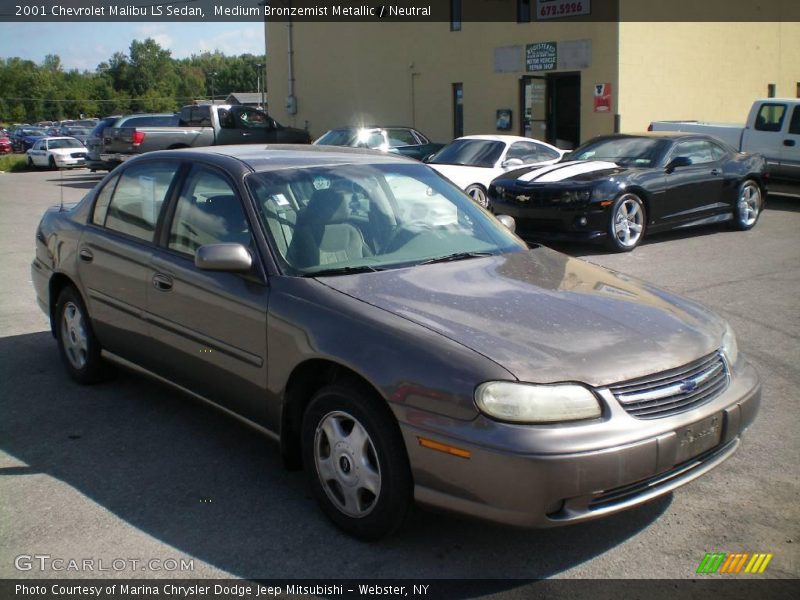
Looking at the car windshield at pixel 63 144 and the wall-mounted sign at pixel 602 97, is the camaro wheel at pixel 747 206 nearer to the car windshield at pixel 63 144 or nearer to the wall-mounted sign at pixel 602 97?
the wall-mounted sign at pixel 602 97

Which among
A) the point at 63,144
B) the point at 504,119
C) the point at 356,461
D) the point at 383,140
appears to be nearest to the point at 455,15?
the point at 504,119

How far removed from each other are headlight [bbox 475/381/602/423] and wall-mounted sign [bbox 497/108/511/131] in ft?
65.8

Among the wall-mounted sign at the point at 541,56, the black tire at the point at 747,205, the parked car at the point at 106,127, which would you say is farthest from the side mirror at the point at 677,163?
the parked car at the point at 106,127

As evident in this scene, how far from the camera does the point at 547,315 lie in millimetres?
3629

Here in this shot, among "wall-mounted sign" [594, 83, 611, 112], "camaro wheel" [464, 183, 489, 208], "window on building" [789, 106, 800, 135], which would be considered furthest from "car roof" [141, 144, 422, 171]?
"wall-mounted sign" [594, 83, 611, 112]

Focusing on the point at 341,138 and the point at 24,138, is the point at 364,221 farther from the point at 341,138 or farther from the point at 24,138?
the point at 24,138

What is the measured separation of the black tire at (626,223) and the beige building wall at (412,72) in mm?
9743

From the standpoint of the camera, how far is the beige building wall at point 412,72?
67.2 feet

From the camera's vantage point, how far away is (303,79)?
30.7 m

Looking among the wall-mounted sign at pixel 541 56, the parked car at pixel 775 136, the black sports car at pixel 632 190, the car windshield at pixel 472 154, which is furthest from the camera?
the wall-mounted sign at pixel 541 56

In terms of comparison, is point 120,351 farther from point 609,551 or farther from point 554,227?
point 554,227

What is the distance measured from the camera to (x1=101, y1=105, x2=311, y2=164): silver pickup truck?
2103cm

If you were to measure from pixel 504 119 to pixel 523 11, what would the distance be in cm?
271

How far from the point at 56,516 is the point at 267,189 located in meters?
1.81
